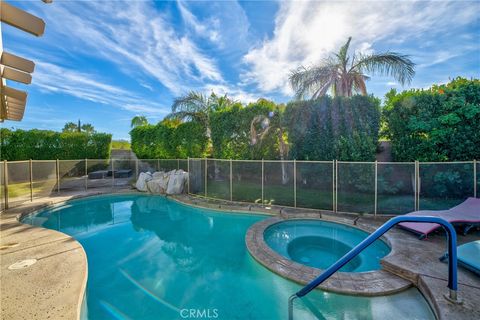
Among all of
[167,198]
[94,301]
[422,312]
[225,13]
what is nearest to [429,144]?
[422,312]

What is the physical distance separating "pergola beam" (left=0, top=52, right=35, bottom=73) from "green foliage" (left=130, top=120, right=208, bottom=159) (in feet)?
27.2

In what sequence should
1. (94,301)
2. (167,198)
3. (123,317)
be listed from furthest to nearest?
(167,198), (94,301), (123,317)

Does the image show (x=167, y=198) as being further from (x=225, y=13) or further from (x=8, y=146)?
(x=8, y=146)

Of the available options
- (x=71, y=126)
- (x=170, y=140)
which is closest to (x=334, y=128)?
(x=170, y=140)

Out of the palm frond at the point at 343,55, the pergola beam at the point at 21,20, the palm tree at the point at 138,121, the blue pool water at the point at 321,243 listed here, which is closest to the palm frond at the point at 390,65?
the palm frond at the point at 343,55

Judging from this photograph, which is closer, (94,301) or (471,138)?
(94,301)

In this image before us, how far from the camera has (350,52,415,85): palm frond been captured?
7.52 metres

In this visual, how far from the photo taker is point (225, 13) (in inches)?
249

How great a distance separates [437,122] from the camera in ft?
21.8

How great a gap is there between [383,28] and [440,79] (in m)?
2.93

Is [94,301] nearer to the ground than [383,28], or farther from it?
nearer to the ground

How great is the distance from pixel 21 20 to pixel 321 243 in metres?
6.72

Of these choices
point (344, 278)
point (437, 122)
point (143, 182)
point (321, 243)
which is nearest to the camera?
point (344, 278)

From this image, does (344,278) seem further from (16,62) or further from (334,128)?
(16,62)
